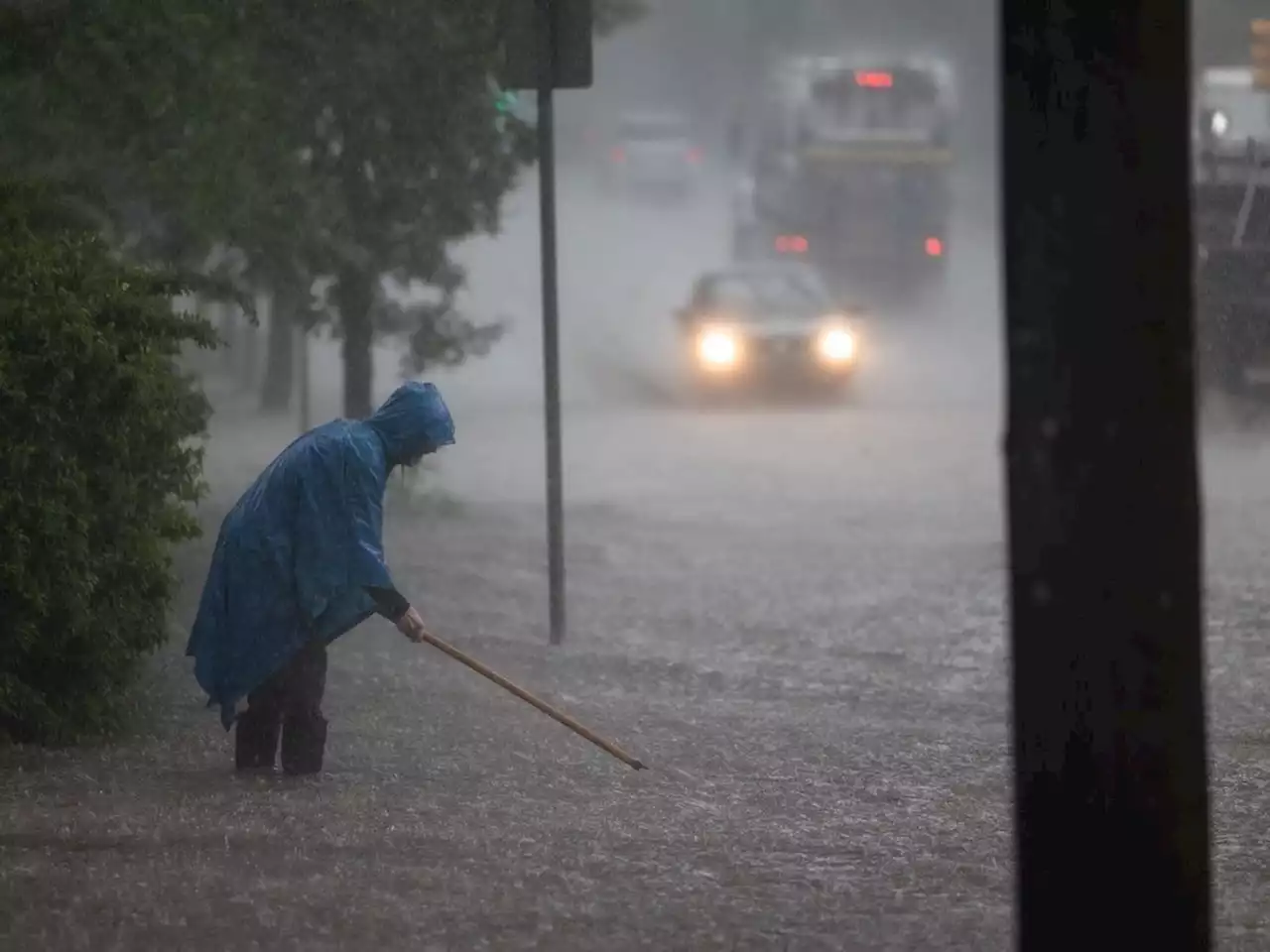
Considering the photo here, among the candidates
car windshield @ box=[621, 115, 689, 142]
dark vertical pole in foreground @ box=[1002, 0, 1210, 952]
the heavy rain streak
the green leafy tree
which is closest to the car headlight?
the heavy rain streak

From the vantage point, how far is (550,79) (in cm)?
895

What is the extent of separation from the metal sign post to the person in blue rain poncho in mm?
2424

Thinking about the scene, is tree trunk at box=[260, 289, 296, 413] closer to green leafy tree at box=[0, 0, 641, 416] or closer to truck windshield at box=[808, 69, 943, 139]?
green leafy tree at box=[0, 0, 641, 416]

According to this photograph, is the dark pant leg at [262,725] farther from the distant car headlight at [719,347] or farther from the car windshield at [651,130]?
the car windshield at [651,130]

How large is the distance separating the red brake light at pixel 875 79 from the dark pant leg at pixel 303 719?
2754cm

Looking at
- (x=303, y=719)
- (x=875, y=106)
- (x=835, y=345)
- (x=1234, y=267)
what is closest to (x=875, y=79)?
(x=875, y=106)

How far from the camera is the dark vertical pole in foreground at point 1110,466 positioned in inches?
147

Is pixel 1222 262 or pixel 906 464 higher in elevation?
pixel 1222 262

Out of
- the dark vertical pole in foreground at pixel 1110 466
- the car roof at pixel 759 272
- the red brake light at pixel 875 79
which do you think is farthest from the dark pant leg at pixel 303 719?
the red brake light at pixel 875 79

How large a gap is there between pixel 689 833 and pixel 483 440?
15.6 metres

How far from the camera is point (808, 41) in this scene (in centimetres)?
4581

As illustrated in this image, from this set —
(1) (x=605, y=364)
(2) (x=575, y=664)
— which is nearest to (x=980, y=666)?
(2) (x=575, y=664)

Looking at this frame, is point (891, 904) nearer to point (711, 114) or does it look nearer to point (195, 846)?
point (195, 846)

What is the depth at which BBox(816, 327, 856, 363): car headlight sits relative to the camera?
82.2ft
